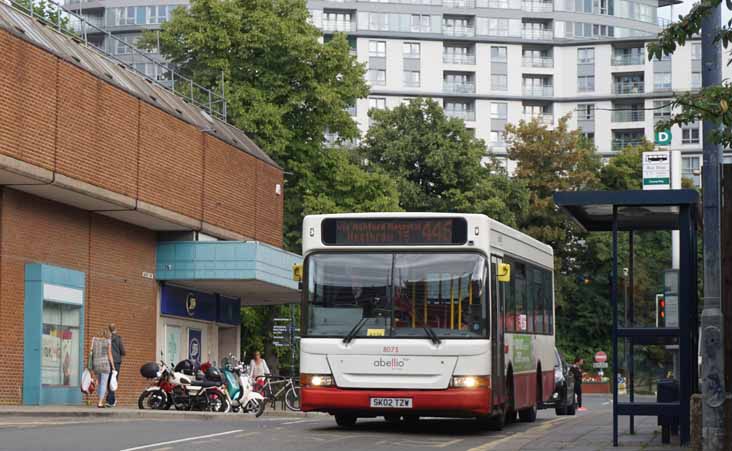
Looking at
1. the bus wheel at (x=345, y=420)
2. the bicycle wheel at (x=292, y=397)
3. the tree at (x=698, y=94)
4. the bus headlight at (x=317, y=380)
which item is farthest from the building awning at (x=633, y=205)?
the bicycle wheel at (x=292, y=397)

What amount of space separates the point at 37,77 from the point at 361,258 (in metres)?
14.1


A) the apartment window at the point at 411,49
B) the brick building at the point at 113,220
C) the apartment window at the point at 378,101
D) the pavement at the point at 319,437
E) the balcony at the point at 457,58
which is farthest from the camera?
the balcony at the point at 457,58

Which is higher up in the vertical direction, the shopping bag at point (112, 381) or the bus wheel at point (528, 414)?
the shopping bag at point (112, 381)

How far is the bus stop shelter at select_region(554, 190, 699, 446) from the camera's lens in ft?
57.5

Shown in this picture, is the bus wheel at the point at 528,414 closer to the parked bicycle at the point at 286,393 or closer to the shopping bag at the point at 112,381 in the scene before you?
the parked bicycle at the point at 286,393

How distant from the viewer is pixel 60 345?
1375 inches

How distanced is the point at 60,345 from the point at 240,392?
5.52m

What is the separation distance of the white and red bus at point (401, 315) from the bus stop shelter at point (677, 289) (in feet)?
7.22

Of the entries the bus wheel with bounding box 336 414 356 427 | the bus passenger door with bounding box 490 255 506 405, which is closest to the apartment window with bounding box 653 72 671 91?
the bus wheel with bounding box 336 414 356 427

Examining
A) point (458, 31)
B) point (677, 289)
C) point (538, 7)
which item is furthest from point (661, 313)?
point (538, 7)

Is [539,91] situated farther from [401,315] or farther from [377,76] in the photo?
[401,315]

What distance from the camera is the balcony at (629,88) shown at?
377 ft

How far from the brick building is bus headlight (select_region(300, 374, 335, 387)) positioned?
12.1m

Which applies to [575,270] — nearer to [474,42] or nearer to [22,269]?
[474,42]
